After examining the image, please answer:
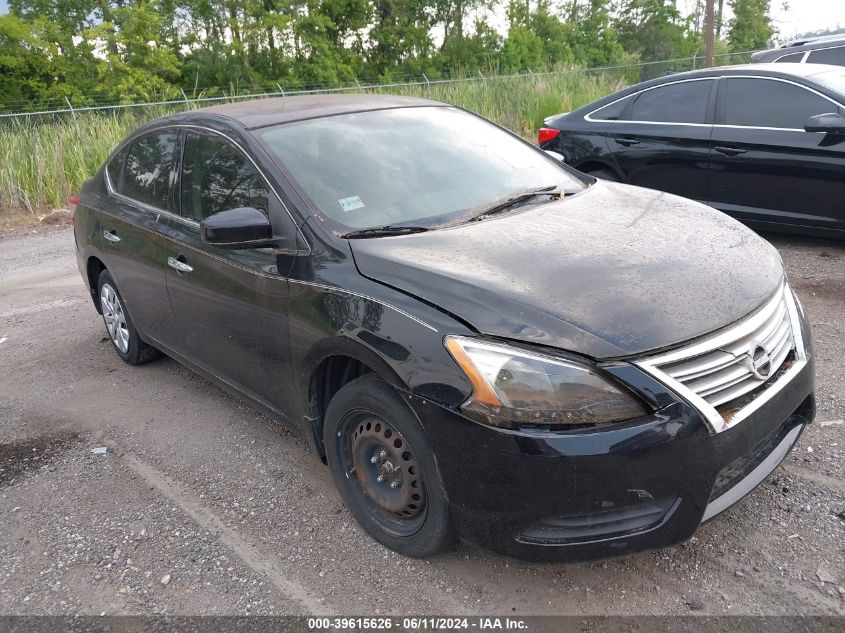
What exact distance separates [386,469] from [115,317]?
2.92 metres

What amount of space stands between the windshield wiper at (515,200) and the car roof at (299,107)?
3.05ft

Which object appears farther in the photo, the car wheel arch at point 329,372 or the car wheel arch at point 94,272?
the car wheel arch at point 94,272

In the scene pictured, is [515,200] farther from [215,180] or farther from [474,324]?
[215,180]

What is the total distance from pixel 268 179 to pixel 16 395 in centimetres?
265

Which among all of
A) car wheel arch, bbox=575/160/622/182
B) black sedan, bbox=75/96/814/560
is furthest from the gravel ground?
car wheel arch, bbox=575/160/622/182

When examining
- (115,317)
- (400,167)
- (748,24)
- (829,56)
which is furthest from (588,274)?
(748,24)

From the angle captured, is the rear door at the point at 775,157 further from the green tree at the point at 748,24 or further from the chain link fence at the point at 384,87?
the green tree at the point at 748,24

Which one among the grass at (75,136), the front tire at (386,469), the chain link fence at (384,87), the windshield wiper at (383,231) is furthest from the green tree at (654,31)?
the front tire at (386,469)

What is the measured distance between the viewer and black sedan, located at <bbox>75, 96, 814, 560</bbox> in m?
2.19

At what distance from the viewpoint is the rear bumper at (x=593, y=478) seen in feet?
7.04

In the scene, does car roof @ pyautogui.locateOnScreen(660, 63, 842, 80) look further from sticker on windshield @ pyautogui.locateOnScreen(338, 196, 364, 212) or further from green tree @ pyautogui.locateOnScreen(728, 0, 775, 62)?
green tree @ pyautogui.locateOnScreen(728, 0, 775, 62)

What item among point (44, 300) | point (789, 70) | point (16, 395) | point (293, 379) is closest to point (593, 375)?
point (293, 379)

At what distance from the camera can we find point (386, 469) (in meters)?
2.65

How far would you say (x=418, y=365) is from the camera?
236cm
